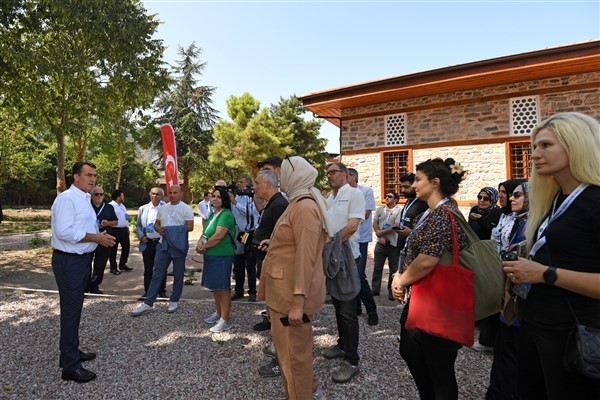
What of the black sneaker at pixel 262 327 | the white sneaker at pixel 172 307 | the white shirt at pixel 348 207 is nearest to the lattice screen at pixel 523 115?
the white shirt at pixel 348 207

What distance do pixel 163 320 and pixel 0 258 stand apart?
Result: 8.08m

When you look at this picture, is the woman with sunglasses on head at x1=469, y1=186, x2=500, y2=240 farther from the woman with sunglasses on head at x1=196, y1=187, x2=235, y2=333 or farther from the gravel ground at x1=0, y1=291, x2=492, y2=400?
the woman with sunglasses on head at x1=196, y1=187, x2=235, y2=333

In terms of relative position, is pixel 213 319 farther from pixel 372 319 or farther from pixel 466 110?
pixel 466 110

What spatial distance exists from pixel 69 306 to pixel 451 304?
10.5 feet

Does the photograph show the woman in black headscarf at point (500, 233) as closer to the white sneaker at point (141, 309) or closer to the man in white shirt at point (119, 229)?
the white sneaker at point (141, 309)

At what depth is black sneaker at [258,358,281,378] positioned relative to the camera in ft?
10.4

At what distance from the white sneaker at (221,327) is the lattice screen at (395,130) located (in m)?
9.00

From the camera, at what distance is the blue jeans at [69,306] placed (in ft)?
10.3

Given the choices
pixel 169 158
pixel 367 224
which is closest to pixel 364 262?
pixel 367 224

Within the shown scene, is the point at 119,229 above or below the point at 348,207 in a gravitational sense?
below

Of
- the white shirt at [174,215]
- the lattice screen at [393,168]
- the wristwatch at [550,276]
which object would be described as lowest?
the wristwatch at [550,276]

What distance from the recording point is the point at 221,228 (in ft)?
14.0

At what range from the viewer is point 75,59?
929cm

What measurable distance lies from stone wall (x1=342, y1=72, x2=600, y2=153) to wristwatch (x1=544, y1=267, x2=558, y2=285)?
9.93m
